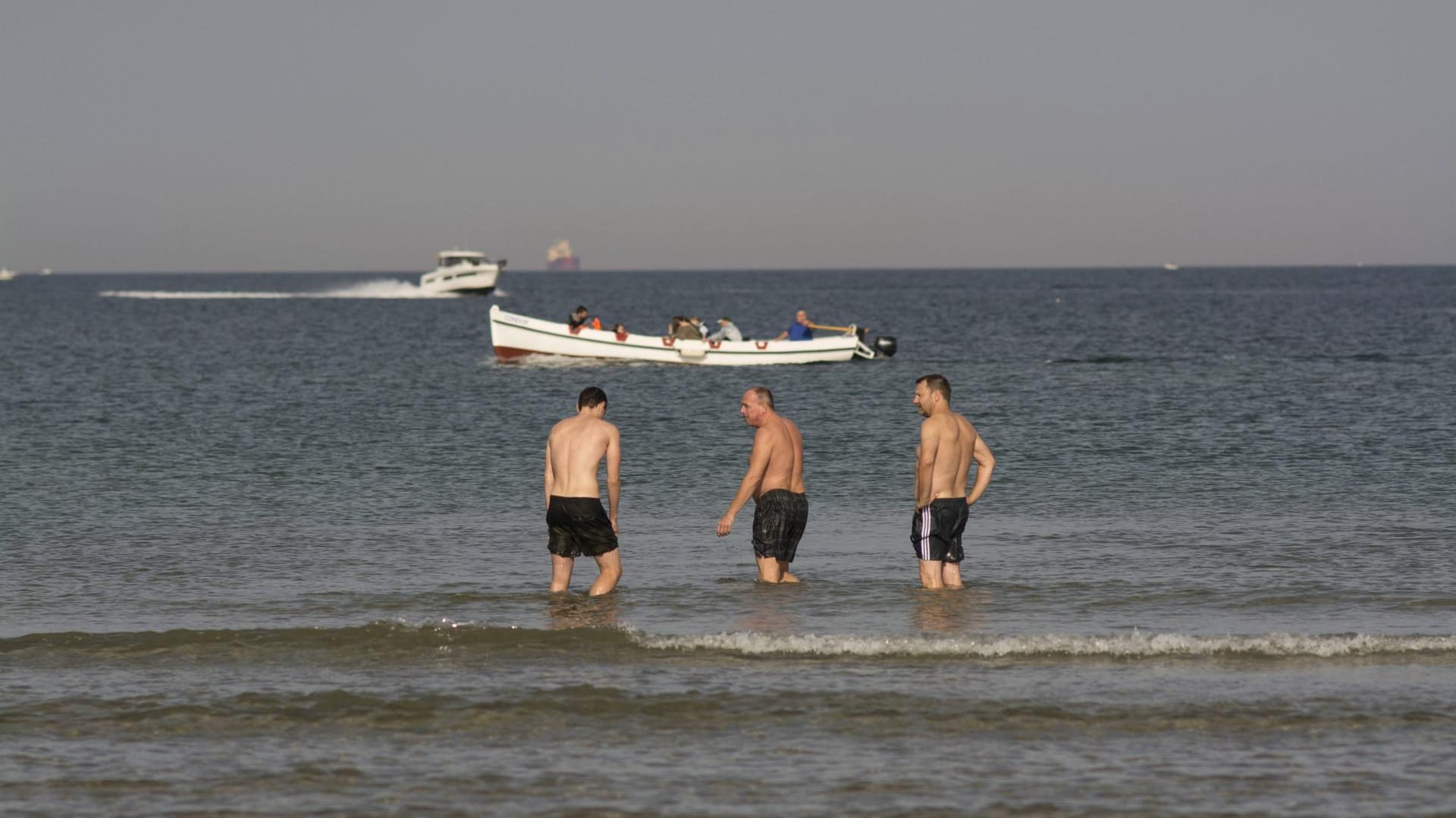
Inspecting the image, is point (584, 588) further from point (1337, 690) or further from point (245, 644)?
point (1337, 690)

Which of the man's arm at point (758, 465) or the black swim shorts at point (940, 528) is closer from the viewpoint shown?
the black swim shorts at point (940, 528)

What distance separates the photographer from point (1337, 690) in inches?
339

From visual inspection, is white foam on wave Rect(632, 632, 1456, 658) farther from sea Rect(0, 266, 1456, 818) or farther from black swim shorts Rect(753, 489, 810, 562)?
black swim shorts Rect(753, 489, 810, 562)

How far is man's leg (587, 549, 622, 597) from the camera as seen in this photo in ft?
36.9

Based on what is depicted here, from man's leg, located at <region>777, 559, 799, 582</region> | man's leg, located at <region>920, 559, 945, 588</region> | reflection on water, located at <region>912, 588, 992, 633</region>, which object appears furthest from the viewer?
man's leg, located at <region>777, 559, 799, 582</region>

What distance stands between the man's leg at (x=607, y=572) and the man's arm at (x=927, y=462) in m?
2.26

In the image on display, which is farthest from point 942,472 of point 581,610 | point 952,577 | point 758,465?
point 581,610

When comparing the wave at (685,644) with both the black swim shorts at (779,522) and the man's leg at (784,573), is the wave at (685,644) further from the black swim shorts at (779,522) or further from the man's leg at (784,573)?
the man's leg at (784,573)

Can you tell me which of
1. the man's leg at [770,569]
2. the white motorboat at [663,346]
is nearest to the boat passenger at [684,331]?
the white motorboat at [663,346]

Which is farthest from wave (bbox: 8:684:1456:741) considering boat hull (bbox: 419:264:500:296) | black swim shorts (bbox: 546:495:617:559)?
boat hull (bbox: 419:264:500:296)

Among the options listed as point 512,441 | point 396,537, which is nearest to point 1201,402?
point 512,441

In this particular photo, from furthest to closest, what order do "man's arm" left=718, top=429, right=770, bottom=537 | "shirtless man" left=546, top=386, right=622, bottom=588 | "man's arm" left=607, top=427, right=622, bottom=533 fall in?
"man's arm" left=718, top=429, right=770, bottom=537 → "shirtless man" left=546, top=386, right=622, bottom=588 → "man's arm" left=607, top=427, right=622, bottom=533

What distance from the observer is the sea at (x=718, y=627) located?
7090mm

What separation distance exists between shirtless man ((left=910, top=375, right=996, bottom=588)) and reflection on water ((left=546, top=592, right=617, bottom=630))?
2331 mm
